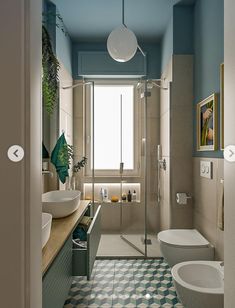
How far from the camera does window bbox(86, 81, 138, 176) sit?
366 cm

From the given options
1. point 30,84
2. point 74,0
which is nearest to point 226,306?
point 30,84

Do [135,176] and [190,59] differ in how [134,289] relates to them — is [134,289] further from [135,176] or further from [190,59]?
[190,59]

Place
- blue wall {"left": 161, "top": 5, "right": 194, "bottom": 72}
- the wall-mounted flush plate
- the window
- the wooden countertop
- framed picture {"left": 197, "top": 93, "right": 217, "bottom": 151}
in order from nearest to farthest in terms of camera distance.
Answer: the wooden countertop < framed picture {"left": 197, "top": 93, "right": 217, "bottom": 151} < the wall-mounted flush plate < blue wall {"left": 161, "top": 5, "right": 194, "bottom": 72} < the window

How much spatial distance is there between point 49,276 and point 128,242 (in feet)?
7.26

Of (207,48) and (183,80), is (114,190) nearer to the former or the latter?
(183,80)

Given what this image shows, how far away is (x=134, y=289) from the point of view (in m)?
2.34

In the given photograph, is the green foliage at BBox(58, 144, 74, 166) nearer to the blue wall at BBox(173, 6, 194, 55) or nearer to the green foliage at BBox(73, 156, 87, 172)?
the green foliage at BBox(73, 156, 87, 172)

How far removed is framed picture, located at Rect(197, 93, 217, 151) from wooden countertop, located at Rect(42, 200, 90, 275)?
4.31 ft

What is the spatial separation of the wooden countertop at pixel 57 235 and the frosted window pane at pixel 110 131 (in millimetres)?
1416

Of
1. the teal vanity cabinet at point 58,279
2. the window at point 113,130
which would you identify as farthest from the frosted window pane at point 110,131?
the teal vanity cabinet at point 58,279

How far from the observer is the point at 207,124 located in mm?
2479

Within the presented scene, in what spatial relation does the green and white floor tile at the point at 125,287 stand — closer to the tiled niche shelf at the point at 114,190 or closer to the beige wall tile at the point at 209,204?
the beige wall tile at the point at 209,204

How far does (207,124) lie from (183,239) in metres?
1.09
